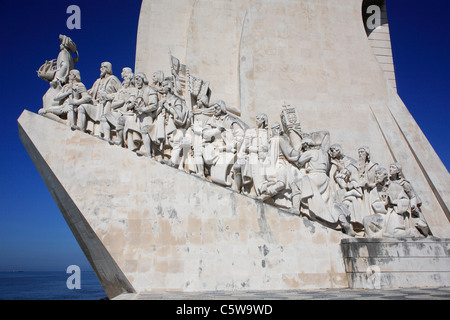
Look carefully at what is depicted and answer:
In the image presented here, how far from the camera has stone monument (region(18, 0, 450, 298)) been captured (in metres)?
5.75

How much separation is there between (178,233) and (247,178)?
4.79 feet

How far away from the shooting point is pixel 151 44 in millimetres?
10125

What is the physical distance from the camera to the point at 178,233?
5.89 meters

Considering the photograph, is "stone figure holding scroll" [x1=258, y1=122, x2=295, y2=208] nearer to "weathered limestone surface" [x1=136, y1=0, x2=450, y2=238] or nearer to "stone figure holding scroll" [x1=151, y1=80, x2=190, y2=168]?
"stone figure holding scroll" [x1=151, y1=80, x2=190, y2=168]

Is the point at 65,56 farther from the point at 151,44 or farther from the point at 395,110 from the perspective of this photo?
the point at 395,110

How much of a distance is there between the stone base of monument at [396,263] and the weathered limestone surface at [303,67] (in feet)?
8.17

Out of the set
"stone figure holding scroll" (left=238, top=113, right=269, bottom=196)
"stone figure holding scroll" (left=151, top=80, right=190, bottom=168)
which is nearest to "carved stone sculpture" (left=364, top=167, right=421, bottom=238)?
"stone figure holding scroll" (left=238, top=113, right=269, bottom=196)

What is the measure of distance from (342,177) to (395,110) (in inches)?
127

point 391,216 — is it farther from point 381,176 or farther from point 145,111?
point 145,111

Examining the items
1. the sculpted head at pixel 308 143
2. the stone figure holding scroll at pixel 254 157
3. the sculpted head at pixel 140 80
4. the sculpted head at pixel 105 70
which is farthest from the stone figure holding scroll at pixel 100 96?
the sculpted head at pixel 308 143

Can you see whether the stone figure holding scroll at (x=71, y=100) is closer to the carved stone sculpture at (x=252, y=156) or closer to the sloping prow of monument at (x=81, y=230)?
the carved stone sculpture at (x=252, y=156)

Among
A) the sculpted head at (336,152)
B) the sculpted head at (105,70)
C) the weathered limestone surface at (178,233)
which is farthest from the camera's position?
the sculpted head at (105,70)

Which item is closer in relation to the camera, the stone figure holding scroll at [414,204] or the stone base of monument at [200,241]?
the stone base of monument at [200,241]

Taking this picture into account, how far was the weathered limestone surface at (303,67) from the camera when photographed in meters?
8.63
